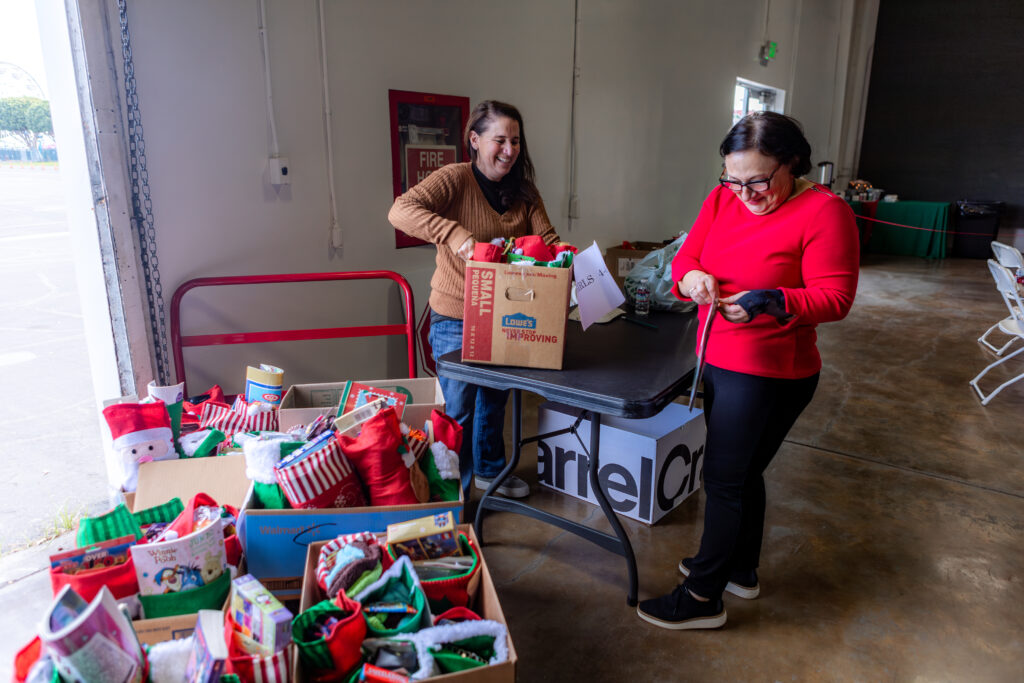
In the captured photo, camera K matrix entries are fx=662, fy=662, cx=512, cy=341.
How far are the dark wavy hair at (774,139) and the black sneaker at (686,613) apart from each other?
50.4 inches

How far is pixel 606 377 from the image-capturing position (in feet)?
6.26

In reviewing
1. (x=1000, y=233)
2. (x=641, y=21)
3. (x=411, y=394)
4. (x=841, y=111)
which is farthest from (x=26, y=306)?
(x=1000, y=233)

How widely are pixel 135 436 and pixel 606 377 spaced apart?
1.34 m

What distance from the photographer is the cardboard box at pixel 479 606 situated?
117 cm

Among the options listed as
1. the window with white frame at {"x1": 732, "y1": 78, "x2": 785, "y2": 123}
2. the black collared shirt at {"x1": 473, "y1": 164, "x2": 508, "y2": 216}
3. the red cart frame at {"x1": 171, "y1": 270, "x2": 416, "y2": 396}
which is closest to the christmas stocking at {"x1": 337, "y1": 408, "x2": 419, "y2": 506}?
the black collared shirt at {"x1": 473, "y1": 164, "x2": 508, "y2": 216}

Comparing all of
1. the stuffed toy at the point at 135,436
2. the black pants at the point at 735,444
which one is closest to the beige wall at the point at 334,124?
the stuffed toy at the point at 135,436

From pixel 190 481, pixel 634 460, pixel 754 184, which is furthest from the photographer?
pixel 634 460

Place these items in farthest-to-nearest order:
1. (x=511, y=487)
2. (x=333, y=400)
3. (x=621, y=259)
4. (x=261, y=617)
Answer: (x=621, y=259) → (x=511, y=487) → (x=333, y=400) → (x=261, y=617)

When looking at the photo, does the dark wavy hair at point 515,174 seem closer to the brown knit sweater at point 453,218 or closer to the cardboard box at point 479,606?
the brown knit sweater at point 453,218

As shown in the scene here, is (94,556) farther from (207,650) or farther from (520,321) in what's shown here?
(520,321)

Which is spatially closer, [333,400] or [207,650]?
[207,650]

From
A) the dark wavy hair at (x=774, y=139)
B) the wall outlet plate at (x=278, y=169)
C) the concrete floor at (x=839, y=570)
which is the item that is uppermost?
the dark wavy hair at (x=774, y=139)

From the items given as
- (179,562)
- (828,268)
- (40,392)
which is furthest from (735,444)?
(40,392)

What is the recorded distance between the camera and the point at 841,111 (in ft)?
32.2
